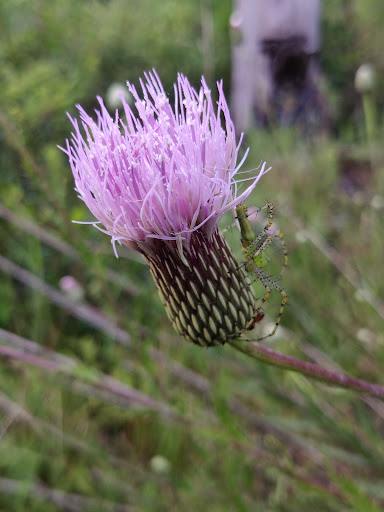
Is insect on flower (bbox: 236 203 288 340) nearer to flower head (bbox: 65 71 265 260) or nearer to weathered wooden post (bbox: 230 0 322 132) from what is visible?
flower head (bbox: 65 71 265 260)

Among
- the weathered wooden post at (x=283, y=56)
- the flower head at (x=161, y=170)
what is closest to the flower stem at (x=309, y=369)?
the flower head at (x=161, y=170)

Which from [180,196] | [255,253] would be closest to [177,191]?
[180,196]

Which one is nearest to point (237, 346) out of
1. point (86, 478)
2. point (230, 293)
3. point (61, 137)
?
point (230, 293)

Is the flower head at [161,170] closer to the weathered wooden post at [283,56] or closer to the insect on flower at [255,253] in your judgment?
the insect on flower at [255,253]

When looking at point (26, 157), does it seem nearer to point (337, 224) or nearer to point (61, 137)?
point (337, 224)

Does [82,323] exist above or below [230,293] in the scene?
below

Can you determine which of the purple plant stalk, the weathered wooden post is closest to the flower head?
Result: the purple plant stalk
